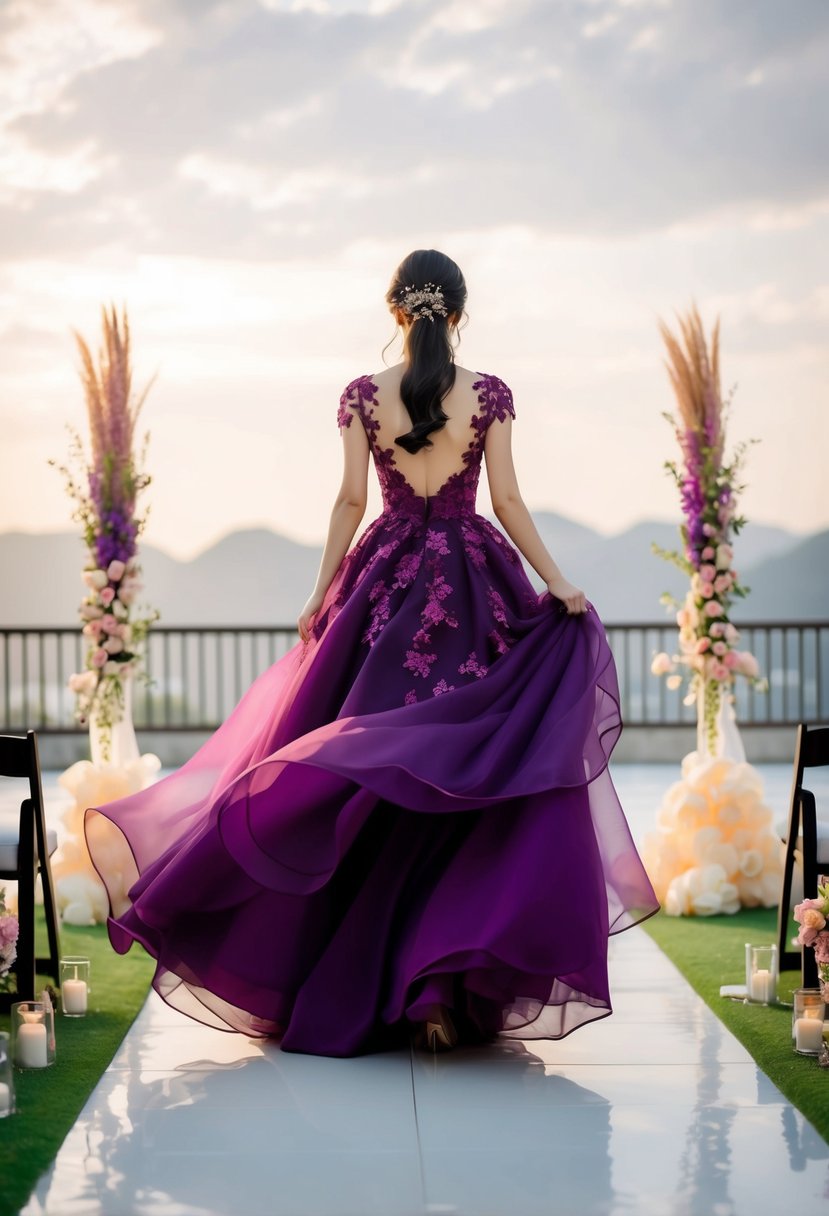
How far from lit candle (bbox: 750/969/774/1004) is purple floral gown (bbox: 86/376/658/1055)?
56cm

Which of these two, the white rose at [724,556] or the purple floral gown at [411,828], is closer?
the purple floral gown at [411,828]

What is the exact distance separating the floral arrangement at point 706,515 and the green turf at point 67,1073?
2.28 metres

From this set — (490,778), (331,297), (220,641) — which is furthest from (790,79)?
(490,778)

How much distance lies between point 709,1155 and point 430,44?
8518 millimetres

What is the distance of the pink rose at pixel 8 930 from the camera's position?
3.11 metres

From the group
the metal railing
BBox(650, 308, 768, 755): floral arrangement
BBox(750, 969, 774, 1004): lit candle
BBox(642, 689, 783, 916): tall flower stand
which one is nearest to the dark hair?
BBox(750, 969, 774, 1004): lit candle

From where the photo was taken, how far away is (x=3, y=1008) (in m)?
3.58

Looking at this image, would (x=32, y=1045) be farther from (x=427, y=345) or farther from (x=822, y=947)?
(x=427, y=345)

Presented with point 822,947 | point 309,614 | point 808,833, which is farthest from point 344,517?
point 822,947

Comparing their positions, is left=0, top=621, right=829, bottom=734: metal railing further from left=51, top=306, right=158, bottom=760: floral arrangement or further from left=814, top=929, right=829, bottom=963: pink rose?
left=814, top=929, right=829, bottom=963: pink rose

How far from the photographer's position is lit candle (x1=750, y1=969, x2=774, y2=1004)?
358cm

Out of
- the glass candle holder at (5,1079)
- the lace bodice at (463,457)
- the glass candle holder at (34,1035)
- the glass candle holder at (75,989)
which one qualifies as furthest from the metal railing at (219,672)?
the glass candle holder at (5,1079)

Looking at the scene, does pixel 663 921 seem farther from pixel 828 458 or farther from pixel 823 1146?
pixel 828 458

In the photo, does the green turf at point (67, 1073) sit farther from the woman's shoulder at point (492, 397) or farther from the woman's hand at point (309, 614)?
the woman's shoulder at point (492, 397)
